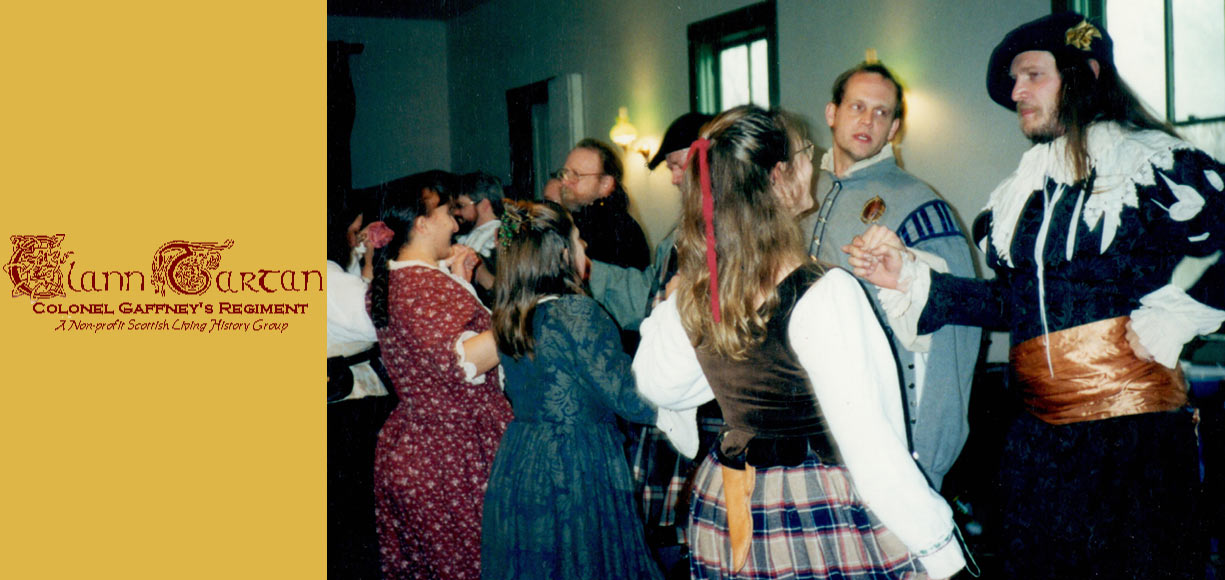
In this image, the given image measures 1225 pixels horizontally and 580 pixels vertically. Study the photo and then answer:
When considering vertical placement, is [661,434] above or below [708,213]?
below

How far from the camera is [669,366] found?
1778 millimetres

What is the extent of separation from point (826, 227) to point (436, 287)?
1.09 metres

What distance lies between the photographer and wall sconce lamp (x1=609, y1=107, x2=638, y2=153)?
6.93 meters

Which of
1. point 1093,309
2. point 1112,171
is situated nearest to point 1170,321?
point 1093,309

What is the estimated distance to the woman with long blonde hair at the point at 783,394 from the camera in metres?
1.41

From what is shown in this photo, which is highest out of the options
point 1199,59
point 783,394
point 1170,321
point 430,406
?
point 1199,59

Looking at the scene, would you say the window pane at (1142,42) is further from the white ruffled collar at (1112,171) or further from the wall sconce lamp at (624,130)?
the wall sconce lamp at (624,130)

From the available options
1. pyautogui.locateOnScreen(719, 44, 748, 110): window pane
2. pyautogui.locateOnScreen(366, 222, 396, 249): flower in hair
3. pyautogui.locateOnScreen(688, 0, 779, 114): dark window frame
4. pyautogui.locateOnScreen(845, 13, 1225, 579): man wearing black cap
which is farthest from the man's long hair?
pyautogui.locateOnScreen(719, 44, 748, 110): window pane

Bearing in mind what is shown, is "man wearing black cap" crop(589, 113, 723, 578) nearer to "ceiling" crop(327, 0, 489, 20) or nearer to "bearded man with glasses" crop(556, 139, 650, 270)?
"bearded man with glasses" crop(556, 139, 650, 270)

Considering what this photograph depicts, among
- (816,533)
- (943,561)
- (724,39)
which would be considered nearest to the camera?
(943,561)

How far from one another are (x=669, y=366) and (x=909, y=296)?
0.57 meters

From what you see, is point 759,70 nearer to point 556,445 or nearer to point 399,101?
point 556,445
